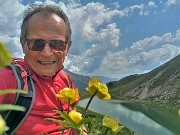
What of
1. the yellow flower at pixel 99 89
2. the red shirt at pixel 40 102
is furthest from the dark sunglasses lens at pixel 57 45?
→ the yellow flower at pixel 99 89

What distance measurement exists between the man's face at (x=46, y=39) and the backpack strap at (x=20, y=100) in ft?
1.21

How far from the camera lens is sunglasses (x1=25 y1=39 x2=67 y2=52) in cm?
273

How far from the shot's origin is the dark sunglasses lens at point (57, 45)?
275 centimetres

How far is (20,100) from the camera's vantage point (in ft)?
7.14

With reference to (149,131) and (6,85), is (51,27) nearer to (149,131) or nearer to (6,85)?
(6,85)

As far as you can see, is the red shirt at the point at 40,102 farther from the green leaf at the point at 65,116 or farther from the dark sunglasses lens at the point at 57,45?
the green leaf at the point at 65,116

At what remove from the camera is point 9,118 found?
2.05 m

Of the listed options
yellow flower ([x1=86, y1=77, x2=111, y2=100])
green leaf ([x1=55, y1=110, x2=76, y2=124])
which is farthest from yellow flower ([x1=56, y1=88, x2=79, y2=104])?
green leaf ([x1=55, y1=110, x2=76, y2=124])

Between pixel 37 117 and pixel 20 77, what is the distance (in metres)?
0.39

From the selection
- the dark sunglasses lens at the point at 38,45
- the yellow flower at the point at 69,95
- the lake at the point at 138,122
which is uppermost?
the dark sunglasses lens at the point at 38,45

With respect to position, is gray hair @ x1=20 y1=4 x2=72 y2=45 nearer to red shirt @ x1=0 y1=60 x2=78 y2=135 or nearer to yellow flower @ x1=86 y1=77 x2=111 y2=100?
red shirt @ x1=0 y1=60 x2=78 y2=135

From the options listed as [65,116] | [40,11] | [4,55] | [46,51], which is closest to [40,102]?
[46,51]

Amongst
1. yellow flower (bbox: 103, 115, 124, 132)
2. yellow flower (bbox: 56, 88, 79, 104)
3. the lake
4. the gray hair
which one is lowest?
the lake

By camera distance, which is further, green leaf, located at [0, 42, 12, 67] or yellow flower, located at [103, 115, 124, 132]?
yellow flower, located at [103, 115, 124, 132]
